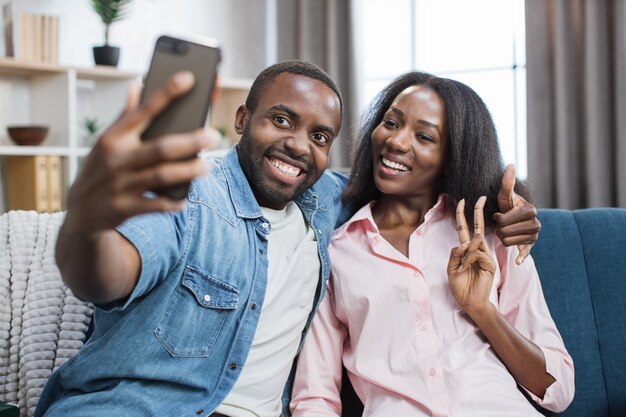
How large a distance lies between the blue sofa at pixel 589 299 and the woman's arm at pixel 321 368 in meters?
0.12

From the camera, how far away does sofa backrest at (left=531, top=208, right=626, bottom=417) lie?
164 cm

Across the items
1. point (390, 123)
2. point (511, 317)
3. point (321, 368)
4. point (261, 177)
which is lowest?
point (321, 368)

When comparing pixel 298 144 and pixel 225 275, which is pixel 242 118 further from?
pixel 225 275

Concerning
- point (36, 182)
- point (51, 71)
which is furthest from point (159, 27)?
point (36, 182)

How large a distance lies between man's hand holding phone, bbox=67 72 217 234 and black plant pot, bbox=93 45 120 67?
128 inches

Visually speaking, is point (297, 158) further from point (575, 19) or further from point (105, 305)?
point (575, 19)

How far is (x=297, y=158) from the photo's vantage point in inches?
56.2

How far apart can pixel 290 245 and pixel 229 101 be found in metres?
3.08

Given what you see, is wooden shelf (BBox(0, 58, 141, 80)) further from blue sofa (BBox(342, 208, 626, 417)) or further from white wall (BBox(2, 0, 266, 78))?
blue sofa (BBox(342, 208, 626, 417))

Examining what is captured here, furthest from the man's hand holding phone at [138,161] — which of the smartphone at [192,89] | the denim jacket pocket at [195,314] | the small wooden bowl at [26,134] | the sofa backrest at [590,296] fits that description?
the small wooden bowl at [26,134]

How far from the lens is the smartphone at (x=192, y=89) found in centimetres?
68

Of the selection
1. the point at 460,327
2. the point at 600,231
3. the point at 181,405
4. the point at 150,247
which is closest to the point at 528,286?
the point at 460,327

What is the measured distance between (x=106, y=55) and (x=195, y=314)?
277cm

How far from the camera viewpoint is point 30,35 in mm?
3451
